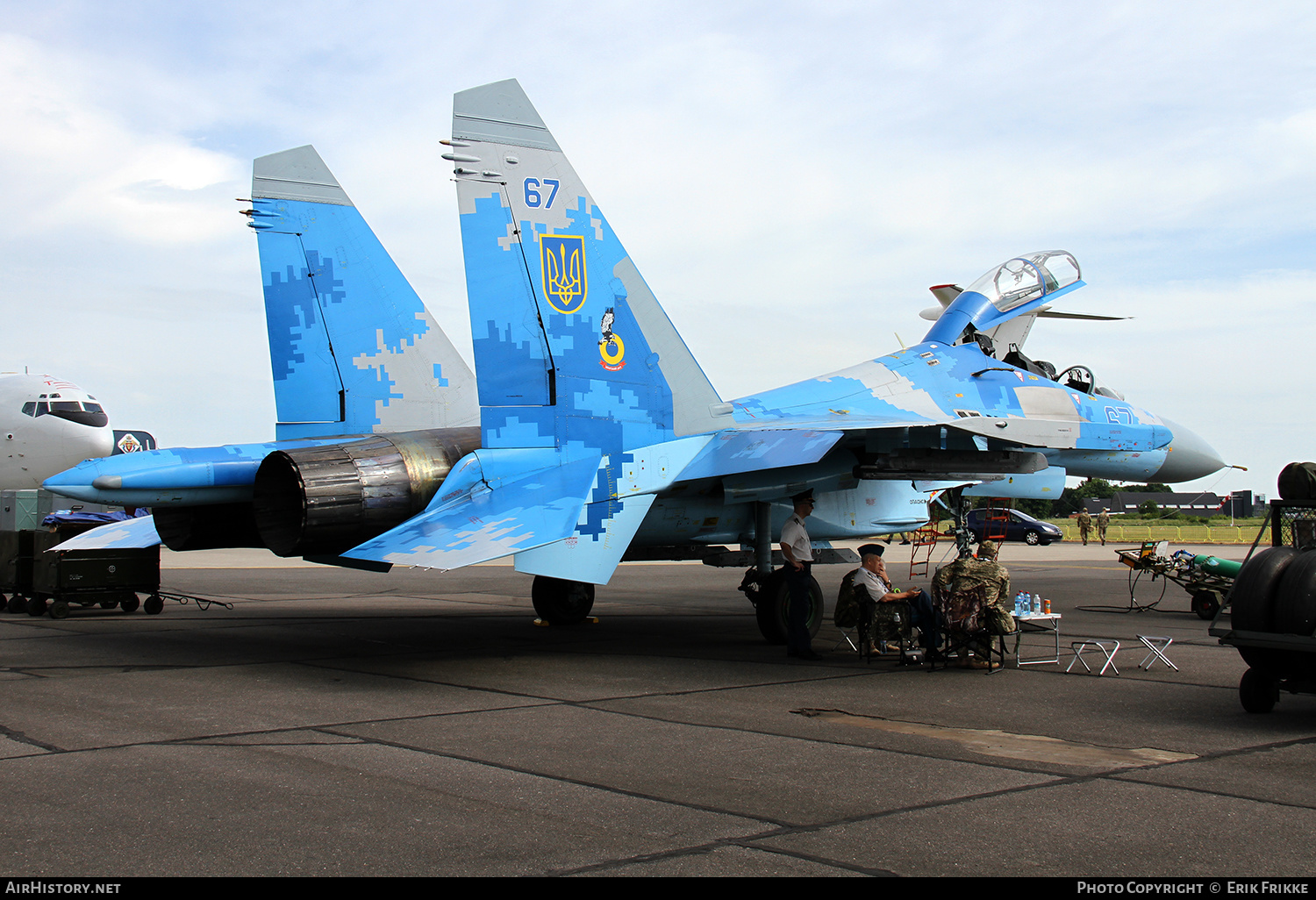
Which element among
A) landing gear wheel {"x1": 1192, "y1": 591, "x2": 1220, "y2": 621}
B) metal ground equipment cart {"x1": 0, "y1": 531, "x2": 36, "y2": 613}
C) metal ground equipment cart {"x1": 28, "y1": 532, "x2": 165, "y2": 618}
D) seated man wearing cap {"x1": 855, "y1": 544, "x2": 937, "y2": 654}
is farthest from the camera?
metal ground equipment cart {"x1": 0, "y1": 531, "x2": 36, "y2": 613}

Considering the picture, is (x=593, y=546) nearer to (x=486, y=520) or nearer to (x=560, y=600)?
(x=486, y=520)

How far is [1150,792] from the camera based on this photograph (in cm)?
476

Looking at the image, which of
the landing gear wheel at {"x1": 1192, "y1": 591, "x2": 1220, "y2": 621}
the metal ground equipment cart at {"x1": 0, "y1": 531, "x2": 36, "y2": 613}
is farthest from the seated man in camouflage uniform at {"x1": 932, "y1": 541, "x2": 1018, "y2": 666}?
the metal ground equipment cart at {"x1": 0, "y1": 531, "x2": 36, "y2": 613}

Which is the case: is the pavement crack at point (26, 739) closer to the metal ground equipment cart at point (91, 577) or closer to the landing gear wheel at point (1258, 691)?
the landing gear wheel at point (1258, 691)

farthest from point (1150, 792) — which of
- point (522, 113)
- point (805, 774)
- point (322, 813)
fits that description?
point (522, 113)

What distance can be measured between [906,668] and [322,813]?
5682mm

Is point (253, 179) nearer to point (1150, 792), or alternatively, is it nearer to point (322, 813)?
point (322, 813)

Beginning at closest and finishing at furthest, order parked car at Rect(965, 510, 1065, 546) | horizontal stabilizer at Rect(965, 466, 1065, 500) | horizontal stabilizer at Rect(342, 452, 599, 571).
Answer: horizontal stabilizer at Rect(342, 452, 599, 571) < horizontal stabilizer at Rect(965, 466, 1065, 500) < parked car at Rect(965, 510, 1065, 546)

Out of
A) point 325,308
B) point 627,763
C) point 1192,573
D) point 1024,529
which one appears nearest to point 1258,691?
point 627,763

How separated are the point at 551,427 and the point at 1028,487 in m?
7.21

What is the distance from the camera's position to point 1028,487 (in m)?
13.4

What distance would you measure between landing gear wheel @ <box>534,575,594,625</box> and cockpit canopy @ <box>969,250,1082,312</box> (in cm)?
602

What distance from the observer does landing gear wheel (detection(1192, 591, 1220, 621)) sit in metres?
13.8

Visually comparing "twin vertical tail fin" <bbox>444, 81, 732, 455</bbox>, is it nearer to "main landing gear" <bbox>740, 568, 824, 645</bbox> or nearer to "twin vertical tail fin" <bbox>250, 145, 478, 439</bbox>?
"main landing gear" <bbox>740, 568, 824, 645</bbox>
